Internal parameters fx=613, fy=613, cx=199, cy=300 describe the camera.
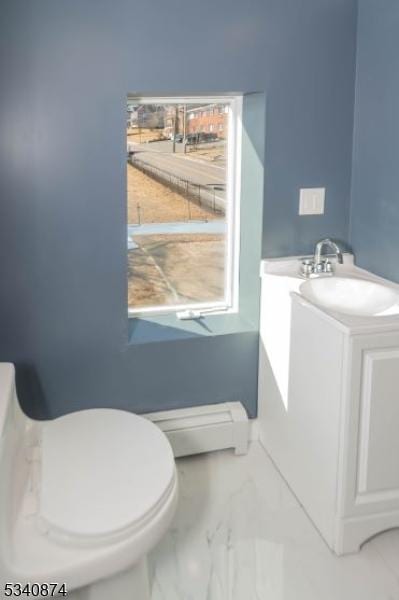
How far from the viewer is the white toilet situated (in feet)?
4.45

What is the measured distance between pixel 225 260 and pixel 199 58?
0.79m

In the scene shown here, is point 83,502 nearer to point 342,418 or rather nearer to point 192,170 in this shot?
point 342,418

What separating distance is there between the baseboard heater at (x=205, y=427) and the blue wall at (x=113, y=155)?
0.05 m

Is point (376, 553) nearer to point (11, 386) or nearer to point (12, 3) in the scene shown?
point (11, 386)

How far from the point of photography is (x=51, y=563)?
4.41 feet

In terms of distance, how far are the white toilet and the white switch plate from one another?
41.8 inches

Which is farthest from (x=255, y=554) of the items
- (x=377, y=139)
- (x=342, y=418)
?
(x=377, y=139)

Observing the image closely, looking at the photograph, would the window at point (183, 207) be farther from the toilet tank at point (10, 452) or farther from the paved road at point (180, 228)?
the toilet tank at point (10, 452)

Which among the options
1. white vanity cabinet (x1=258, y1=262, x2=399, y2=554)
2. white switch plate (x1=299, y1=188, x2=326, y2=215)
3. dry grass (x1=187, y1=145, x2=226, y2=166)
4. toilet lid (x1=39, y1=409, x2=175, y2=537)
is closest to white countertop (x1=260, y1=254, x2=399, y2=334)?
white vanity cabinet (x1=258, y1=262, x2=399, y2=554)

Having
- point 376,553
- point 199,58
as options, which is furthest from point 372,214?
point 376,553

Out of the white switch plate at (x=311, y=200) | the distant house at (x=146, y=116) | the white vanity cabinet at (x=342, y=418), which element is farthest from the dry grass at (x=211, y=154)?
the white vanity cabinet at (x=342, y=418)

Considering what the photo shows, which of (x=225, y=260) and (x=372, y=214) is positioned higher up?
(x=372, y=214)

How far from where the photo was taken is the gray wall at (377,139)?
2.08 m

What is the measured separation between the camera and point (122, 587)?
4.86ft
